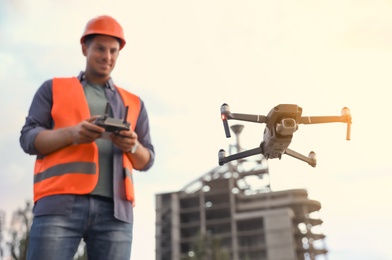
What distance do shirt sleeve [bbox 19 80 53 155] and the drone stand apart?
160 cm

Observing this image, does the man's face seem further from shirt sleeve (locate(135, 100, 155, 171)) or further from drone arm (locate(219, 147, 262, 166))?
drone arm (locate(219, 147, 262, 166))

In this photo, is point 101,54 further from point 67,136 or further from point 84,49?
point 67,136

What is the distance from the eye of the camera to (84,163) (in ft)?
5.69

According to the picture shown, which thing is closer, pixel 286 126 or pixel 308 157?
pixel 286 126

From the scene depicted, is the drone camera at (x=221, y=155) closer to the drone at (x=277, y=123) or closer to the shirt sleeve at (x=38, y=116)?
the drone at (x=277, y=123)

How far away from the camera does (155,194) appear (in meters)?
58.0

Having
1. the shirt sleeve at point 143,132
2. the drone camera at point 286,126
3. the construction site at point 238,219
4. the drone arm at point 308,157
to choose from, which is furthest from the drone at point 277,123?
the construction site at point 238,219

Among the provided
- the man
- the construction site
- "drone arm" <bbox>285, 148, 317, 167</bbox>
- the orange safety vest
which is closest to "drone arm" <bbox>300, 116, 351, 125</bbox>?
"drone arm" <bbox>285, 148, 317, 167</bbox>

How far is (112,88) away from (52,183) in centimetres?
51

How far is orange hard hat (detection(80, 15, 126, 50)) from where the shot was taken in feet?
6.10

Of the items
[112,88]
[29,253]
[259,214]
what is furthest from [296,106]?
[259,214]

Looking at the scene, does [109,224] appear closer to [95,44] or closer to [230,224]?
[95,44]

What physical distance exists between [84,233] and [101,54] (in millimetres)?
712

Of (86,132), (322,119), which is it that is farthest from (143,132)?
(322,119)
